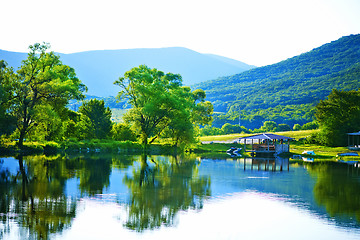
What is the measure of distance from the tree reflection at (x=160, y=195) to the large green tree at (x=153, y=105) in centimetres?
2700

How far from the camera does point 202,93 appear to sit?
82.7 meters

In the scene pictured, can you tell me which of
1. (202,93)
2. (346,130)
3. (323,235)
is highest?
(202,93)

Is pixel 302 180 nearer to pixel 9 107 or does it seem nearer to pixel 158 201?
pixel 158 201

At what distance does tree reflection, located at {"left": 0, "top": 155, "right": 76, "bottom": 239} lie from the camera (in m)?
13.9

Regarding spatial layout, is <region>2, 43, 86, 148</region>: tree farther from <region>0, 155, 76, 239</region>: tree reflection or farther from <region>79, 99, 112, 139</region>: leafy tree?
<region>0, 155, 76, 239</region>: tree reflection

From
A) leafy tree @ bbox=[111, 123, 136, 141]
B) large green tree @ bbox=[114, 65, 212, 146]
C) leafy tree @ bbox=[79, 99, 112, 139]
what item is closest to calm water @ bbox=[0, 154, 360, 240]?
large green tree @ bbox=[114, 65, 212, 146]

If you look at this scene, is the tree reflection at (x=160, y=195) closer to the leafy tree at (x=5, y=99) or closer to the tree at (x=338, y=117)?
the leafy tree at (x=5, y=99)

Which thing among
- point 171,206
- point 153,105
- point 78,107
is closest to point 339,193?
point 171,206

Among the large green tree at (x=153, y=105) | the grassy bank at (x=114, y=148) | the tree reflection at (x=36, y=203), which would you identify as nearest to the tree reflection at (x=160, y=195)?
the tree reflection at (x=36, y=203)

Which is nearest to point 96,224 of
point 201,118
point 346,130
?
point 346,130

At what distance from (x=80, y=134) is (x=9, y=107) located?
50.6 ft

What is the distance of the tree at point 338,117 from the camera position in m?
63.2

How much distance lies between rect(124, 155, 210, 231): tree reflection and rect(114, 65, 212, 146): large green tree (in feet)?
88.6

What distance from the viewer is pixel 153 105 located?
57.3m
